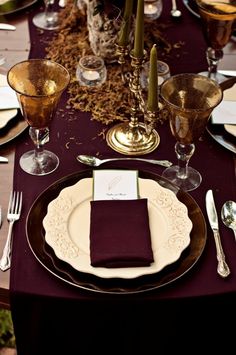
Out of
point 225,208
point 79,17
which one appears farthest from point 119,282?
point 79,17

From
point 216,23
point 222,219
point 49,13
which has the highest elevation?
point 216,23

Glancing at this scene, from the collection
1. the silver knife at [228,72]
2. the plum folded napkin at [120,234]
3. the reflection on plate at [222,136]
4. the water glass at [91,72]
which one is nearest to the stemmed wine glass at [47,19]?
the water glass at [91,72]

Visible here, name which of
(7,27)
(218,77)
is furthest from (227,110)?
(7,27)

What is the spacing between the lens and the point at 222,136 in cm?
148

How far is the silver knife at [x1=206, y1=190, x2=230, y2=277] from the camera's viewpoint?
118cm

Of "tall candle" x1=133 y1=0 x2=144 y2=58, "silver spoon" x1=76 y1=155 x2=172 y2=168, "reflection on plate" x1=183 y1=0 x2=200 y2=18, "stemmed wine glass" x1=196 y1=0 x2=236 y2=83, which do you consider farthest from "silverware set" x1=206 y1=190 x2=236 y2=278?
"reflection on plate" x1=183 y1=0 x2=200 y2=18

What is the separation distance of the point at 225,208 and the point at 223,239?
8 cm

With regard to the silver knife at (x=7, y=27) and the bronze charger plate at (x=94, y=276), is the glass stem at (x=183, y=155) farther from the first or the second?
the silver knife at (x=7, y=27)

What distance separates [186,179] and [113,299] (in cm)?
37

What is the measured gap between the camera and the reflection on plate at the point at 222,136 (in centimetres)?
146

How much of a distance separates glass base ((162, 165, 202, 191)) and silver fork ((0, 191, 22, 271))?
32cm

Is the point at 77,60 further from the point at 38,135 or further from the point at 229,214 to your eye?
the point at 229,214

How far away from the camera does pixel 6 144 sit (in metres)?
1.44

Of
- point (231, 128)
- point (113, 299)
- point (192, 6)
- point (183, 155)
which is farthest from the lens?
point (192, 6)
